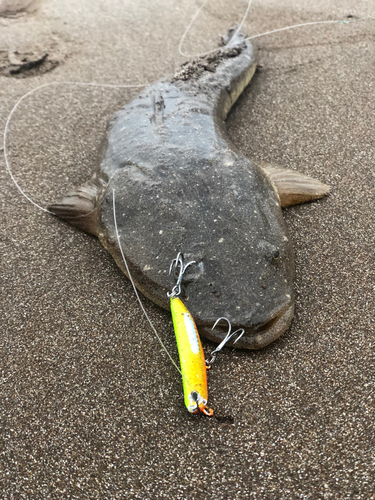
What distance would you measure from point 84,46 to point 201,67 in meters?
1.96

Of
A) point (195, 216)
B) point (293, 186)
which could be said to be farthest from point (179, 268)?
point (293, 186)

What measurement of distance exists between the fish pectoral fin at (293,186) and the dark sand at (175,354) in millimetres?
93

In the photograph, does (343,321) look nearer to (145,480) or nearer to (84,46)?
(145,480)

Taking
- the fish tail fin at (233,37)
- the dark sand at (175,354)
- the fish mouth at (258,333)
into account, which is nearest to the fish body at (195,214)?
the fish mouth at (258,333)

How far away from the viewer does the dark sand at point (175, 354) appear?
1660mm

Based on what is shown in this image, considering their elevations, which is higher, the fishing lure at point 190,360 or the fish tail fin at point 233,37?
the fish tail fin at point 233,37

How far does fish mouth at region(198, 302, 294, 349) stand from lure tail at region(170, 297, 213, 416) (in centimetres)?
13

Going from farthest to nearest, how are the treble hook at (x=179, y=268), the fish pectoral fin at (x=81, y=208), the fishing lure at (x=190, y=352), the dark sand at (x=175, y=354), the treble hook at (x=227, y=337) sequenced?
the fish pectoral fin at (x=81, y=208) → the treble hook at (x=179, y=268) → the treble hook at (x=227, y=337) → the fishing lure at (x=190, y=352) → the dark sand at (x=175, y=354)

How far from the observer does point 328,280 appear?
92.3 inches

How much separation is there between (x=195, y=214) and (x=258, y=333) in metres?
0.77

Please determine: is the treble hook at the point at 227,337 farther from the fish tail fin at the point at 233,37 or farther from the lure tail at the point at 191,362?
the fish tail fin at the point at 233,37

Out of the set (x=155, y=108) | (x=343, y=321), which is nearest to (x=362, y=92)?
(x=155, y=108)

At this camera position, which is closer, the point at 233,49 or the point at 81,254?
the point at 81,254

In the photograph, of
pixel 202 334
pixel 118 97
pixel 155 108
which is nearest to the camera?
pixel 202 334
